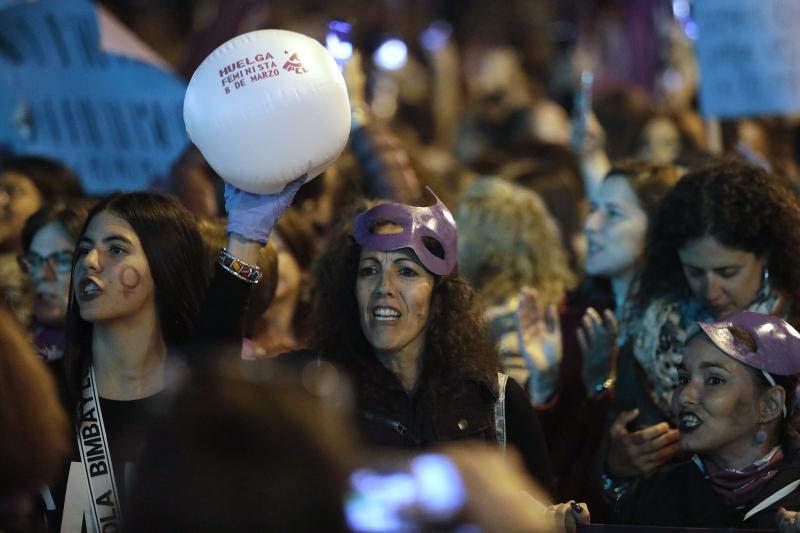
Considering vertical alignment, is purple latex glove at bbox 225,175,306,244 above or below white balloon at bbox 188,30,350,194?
below

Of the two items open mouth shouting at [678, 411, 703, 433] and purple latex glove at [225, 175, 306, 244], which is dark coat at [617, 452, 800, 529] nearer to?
open mouth shouting at [678, 411, 703, 433]

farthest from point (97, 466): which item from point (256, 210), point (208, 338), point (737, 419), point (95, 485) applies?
point (737, 419)

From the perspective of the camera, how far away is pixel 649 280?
491 centimetres

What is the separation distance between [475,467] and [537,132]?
320 inches

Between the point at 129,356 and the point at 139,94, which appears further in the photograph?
the point at 139,94

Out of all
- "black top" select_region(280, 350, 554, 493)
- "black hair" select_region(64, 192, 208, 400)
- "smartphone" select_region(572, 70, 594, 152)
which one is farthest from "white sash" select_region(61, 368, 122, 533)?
"smartphone" select_region(572, 70, 594, 152)

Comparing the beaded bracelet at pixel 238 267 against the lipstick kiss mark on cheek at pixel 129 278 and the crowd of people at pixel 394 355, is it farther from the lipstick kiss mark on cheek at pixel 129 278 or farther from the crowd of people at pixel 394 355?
the lipstick kiss mark on cheek at pixel 129 278

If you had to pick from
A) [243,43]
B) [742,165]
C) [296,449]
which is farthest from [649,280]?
[296,449]

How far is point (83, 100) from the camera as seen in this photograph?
698 cm

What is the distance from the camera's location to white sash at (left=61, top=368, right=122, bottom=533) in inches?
145

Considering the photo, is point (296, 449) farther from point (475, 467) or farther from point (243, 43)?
point (243, 43)

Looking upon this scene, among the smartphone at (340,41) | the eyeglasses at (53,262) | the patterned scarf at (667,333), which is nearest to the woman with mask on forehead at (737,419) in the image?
the patterned scarf at (667,333)

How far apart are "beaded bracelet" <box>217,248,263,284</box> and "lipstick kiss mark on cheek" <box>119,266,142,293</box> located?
43 cm

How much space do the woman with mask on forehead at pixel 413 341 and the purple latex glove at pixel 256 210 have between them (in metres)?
0.43
